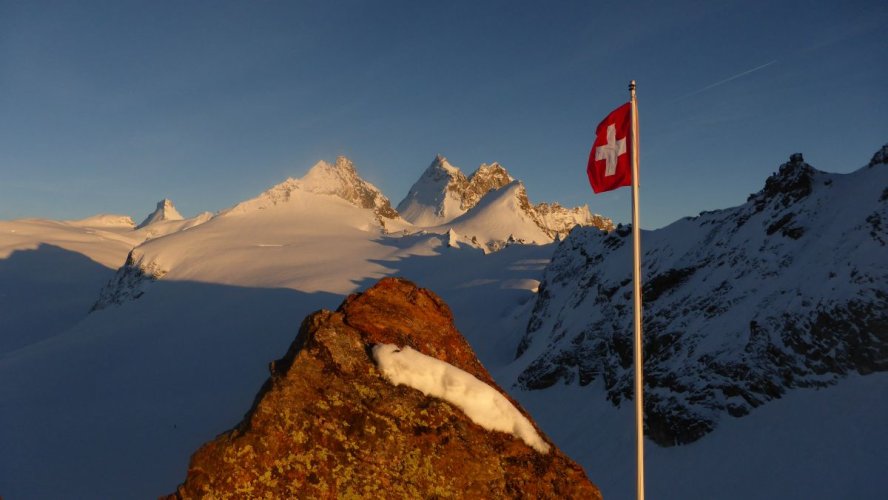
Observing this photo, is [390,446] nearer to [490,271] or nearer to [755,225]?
[755,225]

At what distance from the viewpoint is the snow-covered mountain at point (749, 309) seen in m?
16.1

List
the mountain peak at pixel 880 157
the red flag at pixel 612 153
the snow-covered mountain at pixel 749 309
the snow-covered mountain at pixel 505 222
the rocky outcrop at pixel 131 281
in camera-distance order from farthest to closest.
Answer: the snow-covered mountain at pixel 505 222 < the rocky outcrop at pixel 131 281 < the mountain peak at pixel 880 157 < the snow-covered mountain at pixel 749 309 < the red flag at pixel 612 153

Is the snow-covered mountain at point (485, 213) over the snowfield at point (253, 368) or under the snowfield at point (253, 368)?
→ over

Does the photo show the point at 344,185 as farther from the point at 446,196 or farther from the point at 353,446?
the point at 353,446

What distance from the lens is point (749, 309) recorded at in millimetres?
19047

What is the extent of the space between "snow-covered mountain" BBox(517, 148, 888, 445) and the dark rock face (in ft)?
42.6

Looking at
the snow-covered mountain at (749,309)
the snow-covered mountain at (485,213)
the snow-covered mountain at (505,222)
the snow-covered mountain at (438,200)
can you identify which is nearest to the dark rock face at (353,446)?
the snow-covered mountain at (749,309)

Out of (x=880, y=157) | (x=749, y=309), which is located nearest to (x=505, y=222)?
(x=880, y=157)

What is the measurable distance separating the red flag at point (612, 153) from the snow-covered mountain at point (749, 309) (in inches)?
439

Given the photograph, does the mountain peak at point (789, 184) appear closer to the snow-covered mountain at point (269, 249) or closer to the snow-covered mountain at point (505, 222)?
the snow-covered mountain at point (269, 249)

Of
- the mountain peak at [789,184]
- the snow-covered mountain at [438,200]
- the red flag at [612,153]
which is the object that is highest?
the snow-covered mountain at [438,200]

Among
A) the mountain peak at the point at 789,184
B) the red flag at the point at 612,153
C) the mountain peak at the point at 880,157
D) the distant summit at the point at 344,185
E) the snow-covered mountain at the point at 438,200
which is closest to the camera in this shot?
the red flag at the point at 612,153

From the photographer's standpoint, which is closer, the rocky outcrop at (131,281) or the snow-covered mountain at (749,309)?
the snow-covered mountain at (749,309)

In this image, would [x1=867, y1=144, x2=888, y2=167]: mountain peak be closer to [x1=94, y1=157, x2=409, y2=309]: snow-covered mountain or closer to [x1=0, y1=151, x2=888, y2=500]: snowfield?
[x1=0, y1=151, x2=888, y2=500]: snowfield
